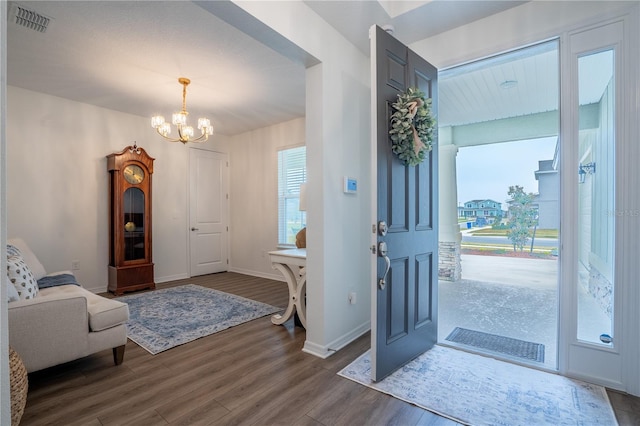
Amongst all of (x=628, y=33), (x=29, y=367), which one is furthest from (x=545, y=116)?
(x=29, y=367)

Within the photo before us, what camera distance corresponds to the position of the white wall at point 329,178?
2.46m

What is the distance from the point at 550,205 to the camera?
4.09 metres

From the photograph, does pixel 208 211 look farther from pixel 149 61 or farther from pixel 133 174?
pixel 149 61

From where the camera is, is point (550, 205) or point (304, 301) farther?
point (550, 205)

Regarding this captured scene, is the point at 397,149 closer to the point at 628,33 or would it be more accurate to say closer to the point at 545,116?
the point at 628,33

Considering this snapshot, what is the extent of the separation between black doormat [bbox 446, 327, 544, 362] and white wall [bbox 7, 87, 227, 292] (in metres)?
4.75

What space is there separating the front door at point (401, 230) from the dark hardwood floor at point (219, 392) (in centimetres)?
36

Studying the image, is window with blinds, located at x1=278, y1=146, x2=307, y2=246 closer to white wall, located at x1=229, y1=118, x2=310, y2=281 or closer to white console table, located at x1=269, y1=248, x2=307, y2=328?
white wall, located at x1=229, y1=118, x2=310, y2=281

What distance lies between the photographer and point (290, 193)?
5.30 m

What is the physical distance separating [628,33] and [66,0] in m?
3.95

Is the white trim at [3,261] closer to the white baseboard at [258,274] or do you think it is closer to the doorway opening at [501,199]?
the doorway opening at [501,199]

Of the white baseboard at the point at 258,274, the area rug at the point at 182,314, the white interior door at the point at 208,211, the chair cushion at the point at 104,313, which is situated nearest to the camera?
the chair cushion at the point at 104,313

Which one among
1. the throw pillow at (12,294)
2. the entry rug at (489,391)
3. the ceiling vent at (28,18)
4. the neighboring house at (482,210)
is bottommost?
the entry rug at (489,391)

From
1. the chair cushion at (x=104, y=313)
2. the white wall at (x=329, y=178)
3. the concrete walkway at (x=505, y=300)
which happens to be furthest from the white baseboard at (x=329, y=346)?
the chair cushion at (x=104, y=313)
